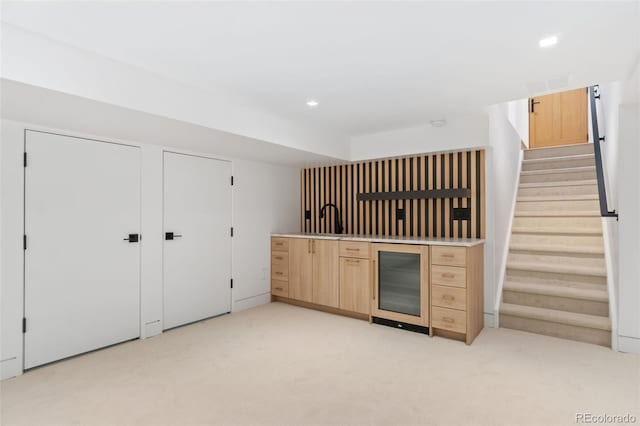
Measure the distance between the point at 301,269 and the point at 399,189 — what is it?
5.50 ft

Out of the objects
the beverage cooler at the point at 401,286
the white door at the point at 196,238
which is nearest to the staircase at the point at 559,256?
the beverage cooler at the point at 401,286

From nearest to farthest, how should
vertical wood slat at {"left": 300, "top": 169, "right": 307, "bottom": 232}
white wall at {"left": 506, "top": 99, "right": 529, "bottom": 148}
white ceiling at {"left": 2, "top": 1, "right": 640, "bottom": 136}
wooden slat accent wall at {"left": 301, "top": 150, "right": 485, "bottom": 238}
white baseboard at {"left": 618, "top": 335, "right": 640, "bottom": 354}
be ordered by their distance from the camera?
white ceiling at {"left": 2, "top": 1, "right": 640, "bottom": 136} < white baseboard at {"left": 618, "top": 335, "right": 640, "bottom": 354} < wooden slat accent wall at {"left": 301, "top": 150, "right": 485, "bottom": 238} < white wall at {"left": 506, "top": 99, "right": 529, "bottom": 148} < vertical wood slat at {"left": 300, "top": 169, "right": 307, "bottom": 232}

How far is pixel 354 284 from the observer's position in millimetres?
4125

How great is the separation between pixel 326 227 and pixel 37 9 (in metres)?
4.08

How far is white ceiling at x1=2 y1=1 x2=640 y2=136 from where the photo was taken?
1.78m

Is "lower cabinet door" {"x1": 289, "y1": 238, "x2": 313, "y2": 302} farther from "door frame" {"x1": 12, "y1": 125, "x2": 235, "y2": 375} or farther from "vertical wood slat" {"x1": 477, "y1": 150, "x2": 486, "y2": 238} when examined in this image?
"vertical wood slat" {"x1": 477, "y1": 150, "x2": 486, "y2": 238}

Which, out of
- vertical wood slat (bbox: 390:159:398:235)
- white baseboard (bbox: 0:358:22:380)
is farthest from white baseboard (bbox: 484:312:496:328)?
white baseboard (bbox: 0:358:22:380)

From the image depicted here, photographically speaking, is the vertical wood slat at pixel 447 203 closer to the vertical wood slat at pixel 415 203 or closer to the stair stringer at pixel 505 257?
the vertical wood slat at pixel 415 203

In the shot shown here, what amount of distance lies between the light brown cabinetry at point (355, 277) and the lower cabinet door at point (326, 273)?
9cm

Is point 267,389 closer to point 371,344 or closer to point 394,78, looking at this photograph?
point 371,344

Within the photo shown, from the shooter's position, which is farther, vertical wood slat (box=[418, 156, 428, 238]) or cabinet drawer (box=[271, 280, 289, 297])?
cabinet drawer (box=[271, 280, 289, 297])

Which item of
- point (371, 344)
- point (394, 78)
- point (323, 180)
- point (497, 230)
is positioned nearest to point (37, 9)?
point (394, 78)

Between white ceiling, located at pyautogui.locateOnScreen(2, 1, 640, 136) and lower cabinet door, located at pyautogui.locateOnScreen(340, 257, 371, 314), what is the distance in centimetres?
193

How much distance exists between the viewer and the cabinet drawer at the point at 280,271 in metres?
4.81
